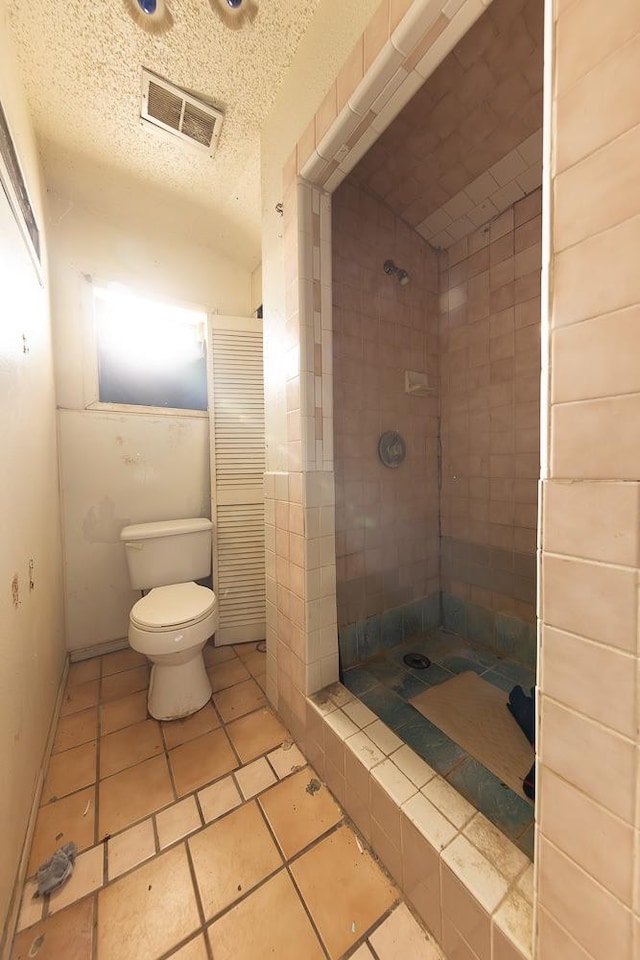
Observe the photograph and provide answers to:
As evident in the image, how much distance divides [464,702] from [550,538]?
1.23 meters

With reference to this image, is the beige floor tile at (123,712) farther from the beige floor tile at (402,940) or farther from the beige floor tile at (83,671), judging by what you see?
the beige floor tile at (402,940)

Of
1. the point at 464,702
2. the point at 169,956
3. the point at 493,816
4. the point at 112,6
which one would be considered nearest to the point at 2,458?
the point at 169,956

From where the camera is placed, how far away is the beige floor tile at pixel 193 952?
753 millimetres

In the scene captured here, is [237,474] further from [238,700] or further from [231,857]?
[231,857]

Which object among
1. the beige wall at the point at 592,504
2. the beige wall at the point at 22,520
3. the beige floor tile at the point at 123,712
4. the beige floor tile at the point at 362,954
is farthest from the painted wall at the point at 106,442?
the beige wall at the point at 592,504

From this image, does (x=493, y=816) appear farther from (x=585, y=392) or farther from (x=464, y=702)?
(x=585, y=392)

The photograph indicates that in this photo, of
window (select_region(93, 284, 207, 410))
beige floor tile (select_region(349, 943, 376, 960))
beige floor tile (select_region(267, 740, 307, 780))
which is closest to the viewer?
beige floor tile (select_region(349, 943, 376, 960))

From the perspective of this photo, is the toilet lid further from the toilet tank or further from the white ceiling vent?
the white ceiling vent

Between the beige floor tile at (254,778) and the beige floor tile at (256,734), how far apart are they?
4 centimetres

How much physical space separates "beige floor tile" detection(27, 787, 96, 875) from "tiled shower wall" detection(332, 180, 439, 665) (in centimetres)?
104

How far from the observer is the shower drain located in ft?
5.35

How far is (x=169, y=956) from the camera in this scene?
2.48 ft

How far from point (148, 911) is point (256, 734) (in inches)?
21.3

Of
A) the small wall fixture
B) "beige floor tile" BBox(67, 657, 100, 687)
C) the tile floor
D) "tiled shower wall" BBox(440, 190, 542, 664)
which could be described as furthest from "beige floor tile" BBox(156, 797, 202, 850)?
the small wall fixture
